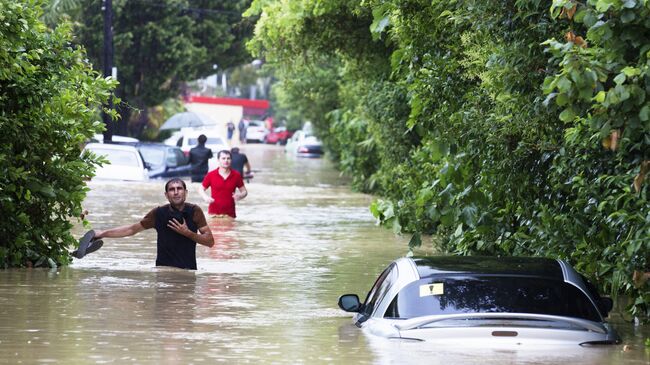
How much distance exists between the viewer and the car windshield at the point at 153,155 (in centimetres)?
3731

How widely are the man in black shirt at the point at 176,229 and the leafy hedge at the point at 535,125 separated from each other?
260 centimetres

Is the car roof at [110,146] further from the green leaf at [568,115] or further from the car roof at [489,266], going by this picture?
the green leaf at [568,115]

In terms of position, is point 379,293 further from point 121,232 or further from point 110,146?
point 110,146

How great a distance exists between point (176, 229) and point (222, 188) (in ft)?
30.0

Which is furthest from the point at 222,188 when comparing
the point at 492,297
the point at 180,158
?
the point at 492,297

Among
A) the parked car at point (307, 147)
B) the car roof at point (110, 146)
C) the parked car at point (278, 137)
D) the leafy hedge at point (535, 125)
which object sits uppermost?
the leafy hedge at point (535, 125)

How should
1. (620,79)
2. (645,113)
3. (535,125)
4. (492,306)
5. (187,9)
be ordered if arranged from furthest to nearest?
(187,9), (535,125), (645,113), (492,306), (620,79)

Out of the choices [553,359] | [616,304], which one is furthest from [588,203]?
[553,359]

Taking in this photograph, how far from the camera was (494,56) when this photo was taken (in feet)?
41.9

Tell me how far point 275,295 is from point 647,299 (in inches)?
172

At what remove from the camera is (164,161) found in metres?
37.1

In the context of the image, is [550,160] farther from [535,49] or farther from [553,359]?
[553,359]

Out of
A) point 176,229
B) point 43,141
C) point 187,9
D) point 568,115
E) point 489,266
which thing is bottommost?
point 176,229

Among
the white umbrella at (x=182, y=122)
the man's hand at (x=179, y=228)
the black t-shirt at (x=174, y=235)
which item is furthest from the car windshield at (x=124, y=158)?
the man's hand at (x=179, y=228)
